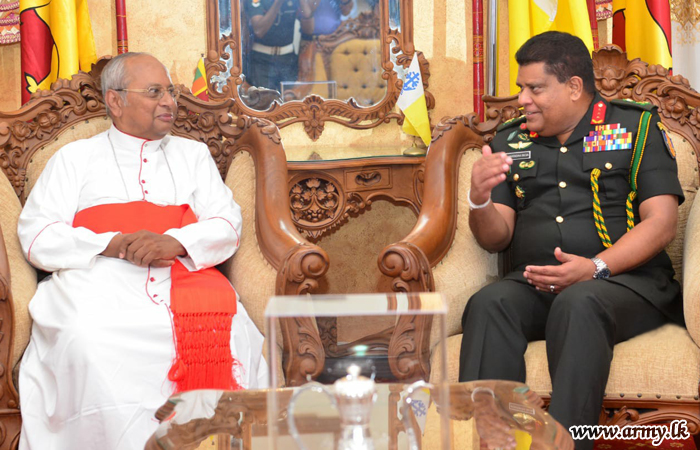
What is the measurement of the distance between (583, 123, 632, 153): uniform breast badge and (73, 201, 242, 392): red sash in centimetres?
134

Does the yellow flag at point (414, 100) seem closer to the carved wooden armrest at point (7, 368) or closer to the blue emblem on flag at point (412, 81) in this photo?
the blue emblem on flag at point (412, 81)

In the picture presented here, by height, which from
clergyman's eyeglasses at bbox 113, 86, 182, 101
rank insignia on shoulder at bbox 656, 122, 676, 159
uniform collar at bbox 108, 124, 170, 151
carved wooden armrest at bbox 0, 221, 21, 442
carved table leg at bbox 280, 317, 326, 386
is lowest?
carved wooden armrest at bbox 0, 221, 21, 442

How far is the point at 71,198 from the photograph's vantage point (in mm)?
2740

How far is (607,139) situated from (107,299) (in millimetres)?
1761

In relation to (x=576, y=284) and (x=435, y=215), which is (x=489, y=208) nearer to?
(x=435, y=215)

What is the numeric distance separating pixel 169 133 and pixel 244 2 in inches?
63.9

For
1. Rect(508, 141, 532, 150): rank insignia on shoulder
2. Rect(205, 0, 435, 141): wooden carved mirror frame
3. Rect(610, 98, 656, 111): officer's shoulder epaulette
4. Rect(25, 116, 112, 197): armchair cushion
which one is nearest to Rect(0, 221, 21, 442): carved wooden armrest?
Rect(25, 116, 112, 197): armchair cushion

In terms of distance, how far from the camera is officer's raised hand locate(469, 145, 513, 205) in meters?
2.38

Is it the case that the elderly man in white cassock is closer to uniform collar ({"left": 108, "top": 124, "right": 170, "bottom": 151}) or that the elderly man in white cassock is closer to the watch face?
uniform collar ({"left": 108, "top": 124, "right": 170, "bottom": 151})

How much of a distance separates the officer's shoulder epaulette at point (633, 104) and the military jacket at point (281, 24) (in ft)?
7.37

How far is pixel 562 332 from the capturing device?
2.24 metres

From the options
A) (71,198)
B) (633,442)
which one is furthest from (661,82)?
(71,198)

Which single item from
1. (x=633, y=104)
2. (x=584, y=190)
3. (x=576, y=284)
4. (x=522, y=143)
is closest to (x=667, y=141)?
(x=633, y=104)

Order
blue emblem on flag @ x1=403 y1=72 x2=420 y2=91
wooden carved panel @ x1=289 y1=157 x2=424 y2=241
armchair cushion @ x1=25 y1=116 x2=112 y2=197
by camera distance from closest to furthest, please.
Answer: armchair cushion @ x1=25 y1=116 x2=112 y2=197 < wooden carved panel @ x1=289 y1=157 x2=424 y2=241 < blue emblem on flag @ x1=403 y1=72 x2=420 y2=91
